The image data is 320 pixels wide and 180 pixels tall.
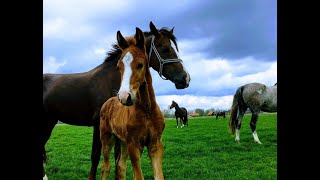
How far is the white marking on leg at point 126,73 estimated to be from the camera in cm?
355

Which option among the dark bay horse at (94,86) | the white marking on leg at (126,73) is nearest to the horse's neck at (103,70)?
the dark bay horse at (94,86)

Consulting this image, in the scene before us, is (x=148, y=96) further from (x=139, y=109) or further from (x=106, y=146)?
(x=106, y=146)

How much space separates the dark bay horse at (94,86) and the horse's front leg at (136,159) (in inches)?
61.1

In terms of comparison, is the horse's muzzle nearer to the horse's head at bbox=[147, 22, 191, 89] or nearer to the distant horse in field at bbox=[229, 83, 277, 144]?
the horse's head at bbox=[147, 22, 191, 89]

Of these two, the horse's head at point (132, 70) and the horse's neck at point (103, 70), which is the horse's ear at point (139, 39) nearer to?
the horse's head at point (132, 70)

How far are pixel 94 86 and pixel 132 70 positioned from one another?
306cm

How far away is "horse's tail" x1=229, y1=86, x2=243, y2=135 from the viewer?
13.7 meters

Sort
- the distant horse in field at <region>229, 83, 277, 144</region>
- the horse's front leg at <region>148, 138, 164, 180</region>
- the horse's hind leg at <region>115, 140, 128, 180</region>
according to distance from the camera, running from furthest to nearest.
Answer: the distant horse in field at <region>229, 83, 277, 144</region>, the horse's hind leg at <region>115, 140, 128, 180</region>, the horse's front leg at <region>148, 138, 164, 180</region>

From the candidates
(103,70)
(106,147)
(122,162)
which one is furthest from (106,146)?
(103,70)

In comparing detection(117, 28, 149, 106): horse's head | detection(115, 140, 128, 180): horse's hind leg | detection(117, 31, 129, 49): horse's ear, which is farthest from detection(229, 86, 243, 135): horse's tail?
detection(117, 28, 149, 106): horse's head

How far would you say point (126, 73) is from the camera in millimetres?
3658
